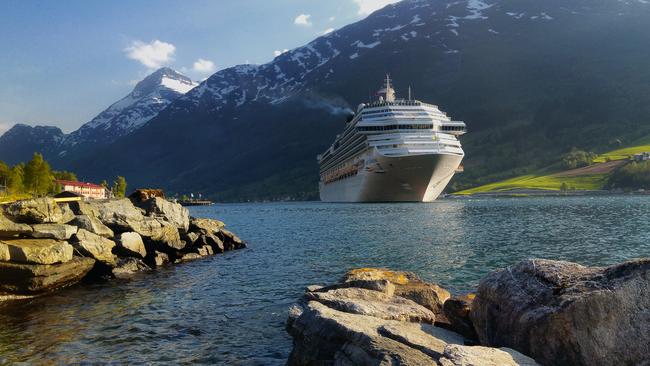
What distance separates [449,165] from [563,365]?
299 ft

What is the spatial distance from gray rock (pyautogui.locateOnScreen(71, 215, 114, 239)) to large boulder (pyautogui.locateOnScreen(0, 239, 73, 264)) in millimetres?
4606

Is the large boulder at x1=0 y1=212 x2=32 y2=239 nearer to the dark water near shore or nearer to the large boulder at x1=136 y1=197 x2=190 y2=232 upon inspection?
the dark water near shore

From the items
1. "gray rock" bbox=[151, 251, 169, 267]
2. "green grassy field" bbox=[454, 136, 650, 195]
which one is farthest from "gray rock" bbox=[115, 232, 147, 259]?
"green grassy field" bbox=[454, 136, 650, 195]

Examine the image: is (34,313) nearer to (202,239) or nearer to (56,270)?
(56,270)

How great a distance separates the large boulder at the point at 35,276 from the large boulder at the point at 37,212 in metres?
3.60

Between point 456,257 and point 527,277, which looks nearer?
point 527,277

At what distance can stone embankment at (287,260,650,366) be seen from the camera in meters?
8.40

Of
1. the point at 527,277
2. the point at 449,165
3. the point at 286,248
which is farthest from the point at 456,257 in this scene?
the point at 449,165

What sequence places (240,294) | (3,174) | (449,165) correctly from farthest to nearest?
(449,165) → (3,174) → (240,294)

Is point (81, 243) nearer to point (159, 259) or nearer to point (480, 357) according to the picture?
point (159, 259)

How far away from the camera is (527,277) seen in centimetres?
1043

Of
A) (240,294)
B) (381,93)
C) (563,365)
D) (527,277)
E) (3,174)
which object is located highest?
(381,93)

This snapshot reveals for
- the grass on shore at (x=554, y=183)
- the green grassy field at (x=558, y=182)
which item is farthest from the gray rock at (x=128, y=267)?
the green grassy field at (x=558, y=182)

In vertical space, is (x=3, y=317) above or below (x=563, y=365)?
below
